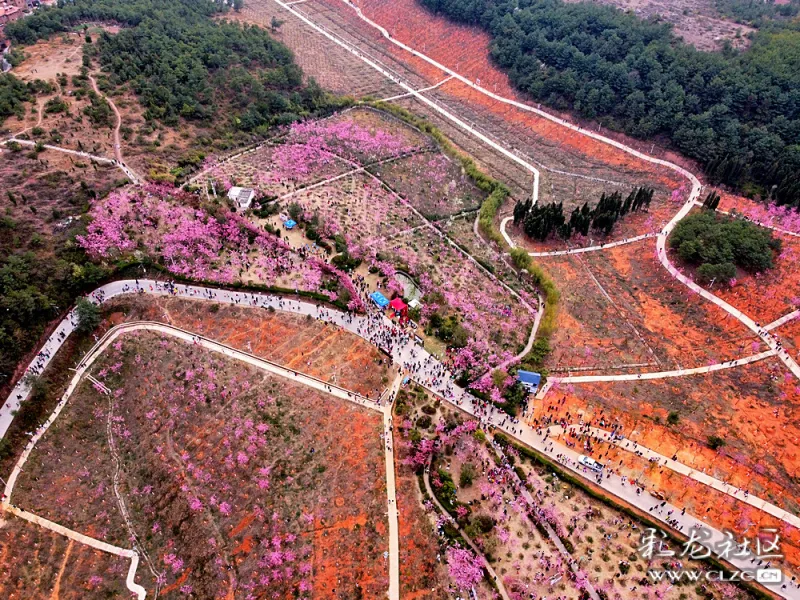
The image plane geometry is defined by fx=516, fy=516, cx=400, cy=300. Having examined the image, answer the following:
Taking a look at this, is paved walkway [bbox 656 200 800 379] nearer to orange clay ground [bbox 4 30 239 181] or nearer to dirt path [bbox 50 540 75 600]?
orange clay ground [bbox 4 30 239 181]

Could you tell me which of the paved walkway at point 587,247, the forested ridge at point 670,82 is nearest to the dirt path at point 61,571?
the paved walkway at point 587,247

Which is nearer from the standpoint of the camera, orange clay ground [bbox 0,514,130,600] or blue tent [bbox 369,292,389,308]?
orange clay ground [bbox 0,514,130,600]

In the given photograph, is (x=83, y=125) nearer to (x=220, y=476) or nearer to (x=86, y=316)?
(x=86, y=316)

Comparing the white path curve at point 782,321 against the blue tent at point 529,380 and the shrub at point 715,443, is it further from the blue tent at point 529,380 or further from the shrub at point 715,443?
the blue tent at point 529,380

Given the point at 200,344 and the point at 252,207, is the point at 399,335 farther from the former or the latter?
the point at 252,207

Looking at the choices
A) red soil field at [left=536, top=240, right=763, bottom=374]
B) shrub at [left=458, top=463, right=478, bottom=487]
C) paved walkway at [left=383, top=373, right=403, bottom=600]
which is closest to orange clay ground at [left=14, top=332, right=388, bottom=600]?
paved walkway at [left=383, top=373, right=403, bottom=600]

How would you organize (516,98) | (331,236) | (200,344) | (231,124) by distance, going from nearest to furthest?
(200,344) < (331,236) < (231,124) < (516,98)

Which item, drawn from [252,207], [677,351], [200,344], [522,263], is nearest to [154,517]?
[200,344]
